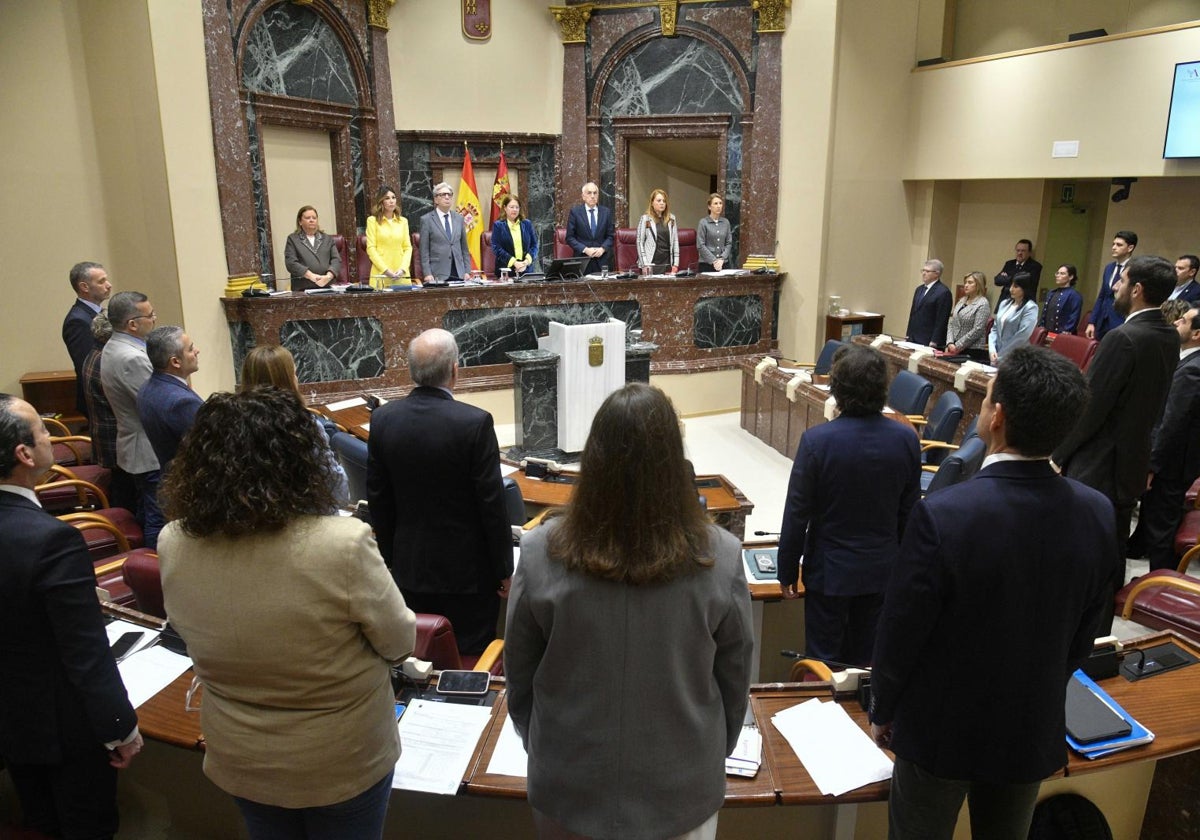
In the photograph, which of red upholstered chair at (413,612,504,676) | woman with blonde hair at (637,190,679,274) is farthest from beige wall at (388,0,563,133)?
red upholstered chair at (413,612,504,676)

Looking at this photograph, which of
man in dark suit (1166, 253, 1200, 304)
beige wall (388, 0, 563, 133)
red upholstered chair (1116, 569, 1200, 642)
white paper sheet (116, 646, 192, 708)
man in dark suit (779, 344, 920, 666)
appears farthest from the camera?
beige wall (388, 0, 563, 133)

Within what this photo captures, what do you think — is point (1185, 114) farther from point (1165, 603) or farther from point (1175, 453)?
point (1165, 603)

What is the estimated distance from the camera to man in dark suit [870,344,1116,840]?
64.0 inches

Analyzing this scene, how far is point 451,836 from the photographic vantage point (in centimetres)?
221

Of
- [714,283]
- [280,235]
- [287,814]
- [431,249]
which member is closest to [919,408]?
[714,283]

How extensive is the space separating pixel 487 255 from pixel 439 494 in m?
5.89

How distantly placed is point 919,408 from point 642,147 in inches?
195

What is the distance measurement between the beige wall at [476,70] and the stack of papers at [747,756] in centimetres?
748

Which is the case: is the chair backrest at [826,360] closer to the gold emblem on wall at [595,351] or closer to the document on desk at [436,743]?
the gold emblem on wall at [595,351]

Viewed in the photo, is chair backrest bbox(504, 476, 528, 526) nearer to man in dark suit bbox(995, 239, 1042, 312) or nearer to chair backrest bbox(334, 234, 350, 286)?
chair backrest bbox(334, 234, 350, 286)

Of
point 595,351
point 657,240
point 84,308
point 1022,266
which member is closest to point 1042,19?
point 1022,266

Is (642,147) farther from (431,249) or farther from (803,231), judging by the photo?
(431,249)

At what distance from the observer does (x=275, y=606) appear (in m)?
1.51

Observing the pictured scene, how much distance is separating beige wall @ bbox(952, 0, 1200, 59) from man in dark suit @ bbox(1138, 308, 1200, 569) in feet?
18.4
